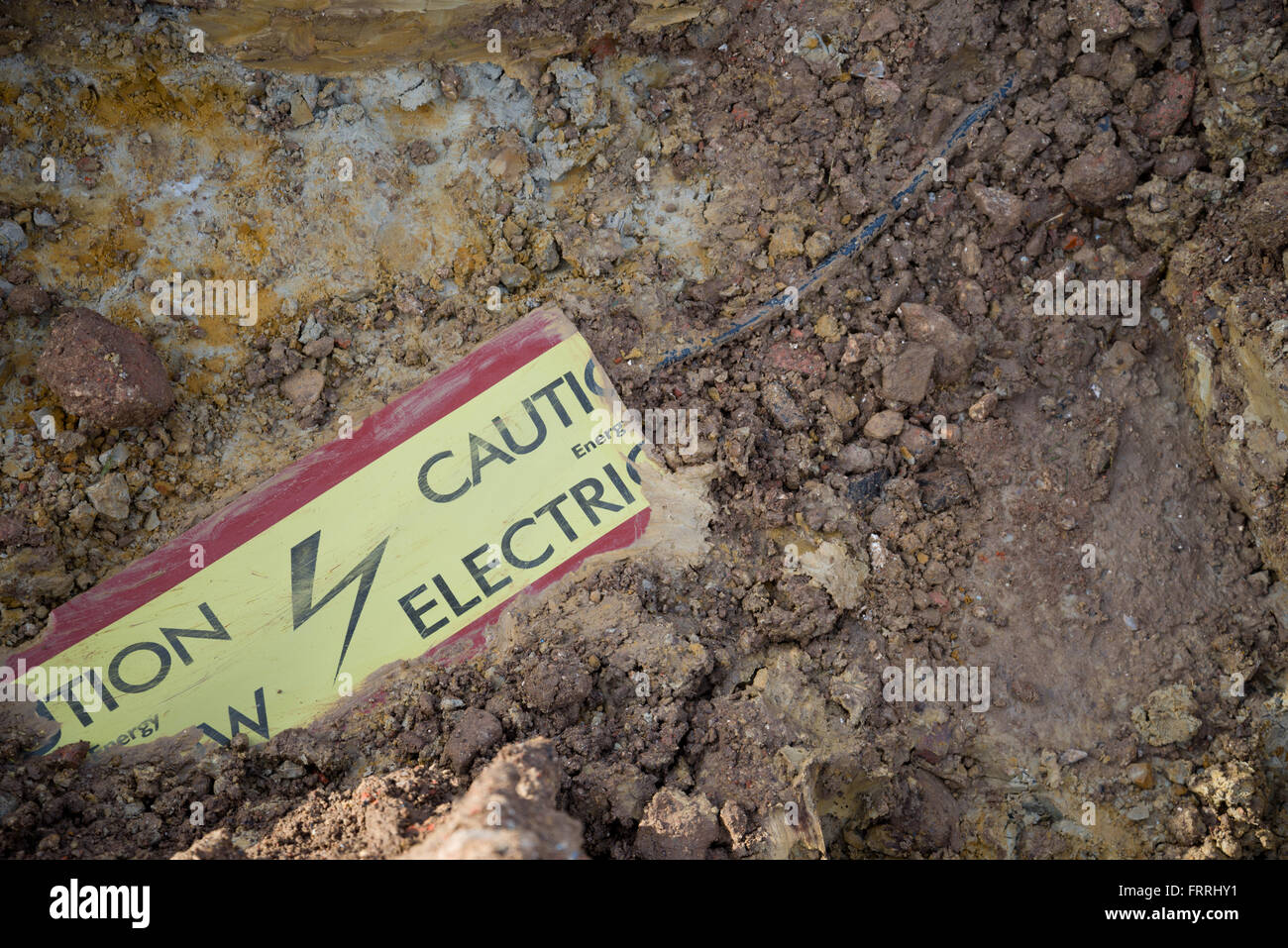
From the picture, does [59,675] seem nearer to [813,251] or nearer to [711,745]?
[711,745]

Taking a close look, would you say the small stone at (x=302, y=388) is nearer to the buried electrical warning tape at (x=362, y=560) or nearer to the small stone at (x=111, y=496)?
the buried electrical warning tape at (x=362, y=560)

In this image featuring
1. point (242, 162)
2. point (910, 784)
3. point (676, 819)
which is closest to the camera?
point (676, 819)

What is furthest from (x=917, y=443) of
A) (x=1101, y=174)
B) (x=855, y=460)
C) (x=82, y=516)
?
(x=82, y=516)

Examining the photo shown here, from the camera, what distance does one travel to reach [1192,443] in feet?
12.3

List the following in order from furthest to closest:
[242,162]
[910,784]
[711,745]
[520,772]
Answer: [242,162] → [910,784] → [711,745] → [520,772]

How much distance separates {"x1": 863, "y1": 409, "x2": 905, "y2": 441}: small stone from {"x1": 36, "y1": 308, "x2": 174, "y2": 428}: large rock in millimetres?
2992

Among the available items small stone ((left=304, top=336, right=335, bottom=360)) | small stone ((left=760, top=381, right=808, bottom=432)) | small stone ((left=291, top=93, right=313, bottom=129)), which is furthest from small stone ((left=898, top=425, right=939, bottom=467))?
small stone ((left=291, top=93, right=313, bottom=129))

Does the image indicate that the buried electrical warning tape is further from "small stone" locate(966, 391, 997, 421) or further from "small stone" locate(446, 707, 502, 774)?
"small stone" locate(966, 391, 997, 421)

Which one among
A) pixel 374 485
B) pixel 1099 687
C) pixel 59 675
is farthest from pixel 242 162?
pixel 1099 687

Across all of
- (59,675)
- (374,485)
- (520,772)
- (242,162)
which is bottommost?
(520,772)

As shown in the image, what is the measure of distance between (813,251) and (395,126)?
6.52ft

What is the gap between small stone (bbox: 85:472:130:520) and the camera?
11.2 ft

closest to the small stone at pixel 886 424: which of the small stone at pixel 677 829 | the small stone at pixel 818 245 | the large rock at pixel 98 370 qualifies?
the small stone at pixel 818 245

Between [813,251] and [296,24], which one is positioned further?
[813,251]
